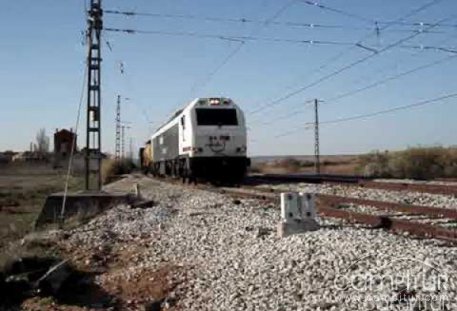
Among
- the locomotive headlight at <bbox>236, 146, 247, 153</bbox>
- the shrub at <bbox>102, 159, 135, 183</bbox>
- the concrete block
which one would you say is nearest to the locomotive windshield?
the locomotive headlight at <bbox>236, 146, 247, 153</bbox>

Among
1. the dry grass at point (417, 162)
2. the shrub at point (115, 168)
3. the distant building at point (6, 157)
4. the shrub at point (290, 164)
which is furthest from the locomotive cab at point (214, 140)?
the distant building at point (6, 157)

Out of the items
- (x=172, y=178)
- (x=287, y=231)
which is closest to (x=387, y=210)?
(x=287, y=231)

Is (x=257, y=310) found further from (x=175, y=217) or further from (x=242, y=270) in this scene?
(x=175, y=217)

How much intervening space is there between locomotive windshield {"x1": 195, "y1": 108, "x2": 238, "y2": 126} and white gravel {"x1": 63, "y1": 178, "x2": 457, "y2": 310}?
14655 mm

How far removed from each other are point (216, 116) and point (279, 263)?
2046 centimetres

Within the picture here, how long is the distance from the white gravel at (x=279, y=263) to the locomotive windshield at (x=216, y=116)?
14.7 meters

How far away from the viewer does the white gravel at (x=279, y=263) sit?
23.1 feet

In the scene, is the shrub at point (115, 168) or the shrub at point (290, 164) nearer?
the shrub at point (290, 164)

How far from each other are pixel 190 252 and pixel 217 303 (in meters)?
3.28

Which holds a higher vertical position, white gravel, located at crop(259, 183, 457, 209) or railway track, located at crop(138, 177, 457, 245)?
white gravel, located at crop(259, 183, 457, 209)

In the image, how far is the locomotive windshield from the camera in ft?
93.5

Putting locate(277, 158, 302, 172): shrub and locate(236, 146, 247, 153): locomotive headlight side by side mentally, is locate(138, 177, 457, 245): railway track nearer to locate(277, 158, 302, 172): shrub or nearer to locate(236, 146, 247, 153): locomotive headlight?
locate(236, 146, 247, 153): locomotive headlight

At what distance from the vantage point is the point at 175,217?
1619 centimetres

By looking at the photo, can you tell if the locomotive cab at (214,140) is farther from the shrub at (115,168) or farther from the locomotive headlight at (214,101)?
the shrub at (115,168)
